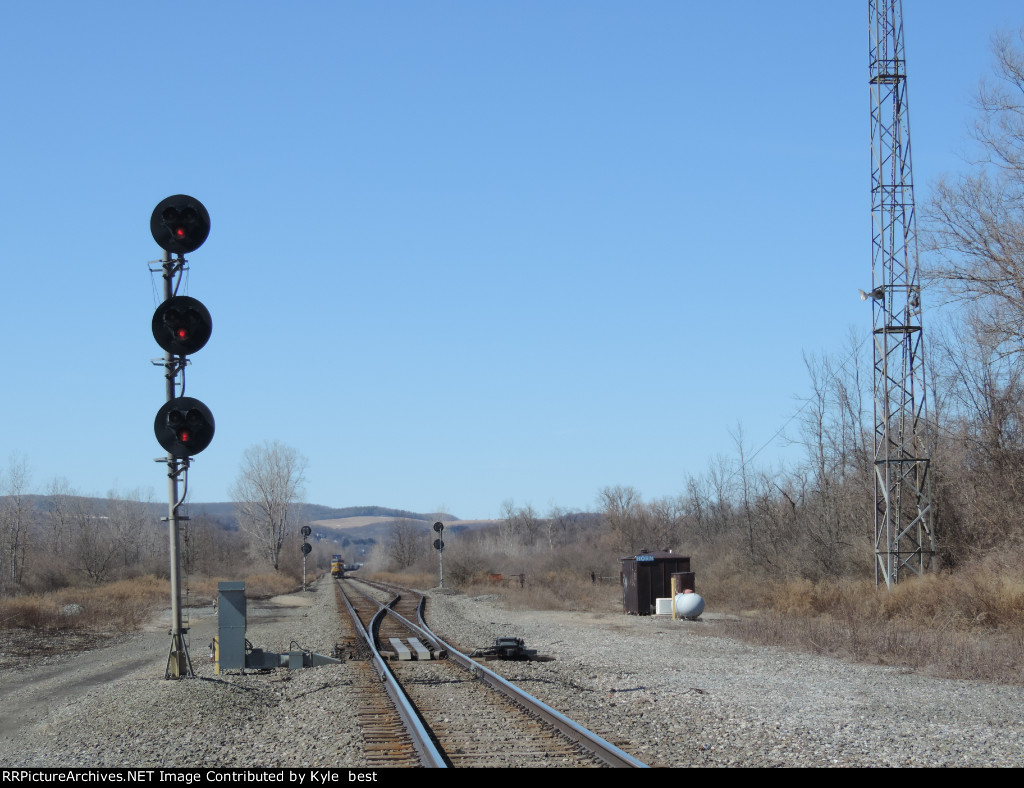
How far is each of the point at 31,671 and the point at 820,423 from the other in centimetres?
4369

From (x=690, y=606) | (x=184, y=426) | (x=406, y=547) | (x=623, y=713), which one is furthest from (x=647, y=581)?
(x=406, y=547)

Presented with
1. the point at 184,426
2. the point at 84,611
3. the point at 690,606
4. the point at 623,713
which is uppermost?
the point at 184,426

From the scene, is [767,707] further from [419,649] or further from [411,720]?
[419,649]

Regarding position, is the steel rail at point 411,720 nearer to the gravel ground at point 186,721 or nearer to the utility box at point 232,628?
the gravel ground at point 186,721

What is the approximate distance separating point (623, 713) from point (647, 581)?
2069cm

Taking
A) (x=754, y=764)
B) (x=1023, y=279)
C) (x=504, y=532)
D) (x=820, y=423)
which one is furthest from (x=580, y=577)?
(x=504, y=532)

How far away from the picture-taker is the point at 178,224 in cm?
1304

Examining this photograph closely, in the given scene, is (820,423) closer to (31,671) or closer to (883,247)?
(883,247)

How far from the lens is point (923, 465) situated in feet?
99.2

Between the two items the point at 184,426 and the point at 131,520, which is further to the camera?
the point at 131,520

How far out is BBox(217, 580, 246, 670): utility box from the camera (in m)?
14.2

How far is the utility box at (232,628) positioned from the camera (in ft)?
46.5

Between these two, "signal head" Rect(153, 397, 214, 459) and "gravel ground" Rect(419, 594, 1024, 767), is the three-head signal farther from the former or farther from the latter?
"gravel ground" Rect(419, 594, 1024, 767)
